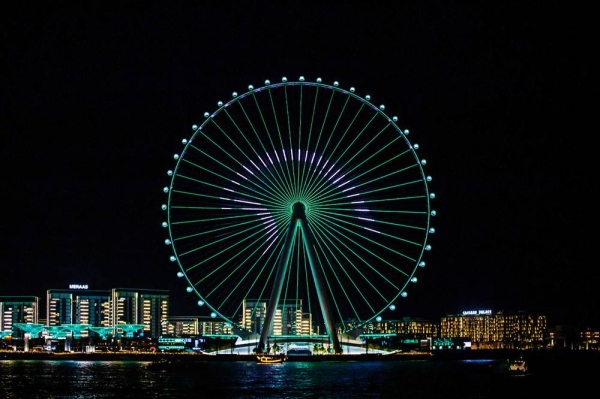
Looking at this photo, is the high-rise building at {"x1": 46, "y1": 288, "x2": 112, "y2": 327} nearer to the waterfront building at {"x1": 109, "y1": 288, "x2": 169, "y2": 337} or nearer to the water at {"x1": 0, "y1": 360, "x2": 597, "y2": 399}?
the waterfront building at {"x1": 109, "y1": 288, "x2": 169, "y2": 337}

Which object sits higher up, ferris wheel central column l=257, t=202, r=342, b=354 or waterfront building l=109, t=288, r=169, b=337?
ferris wheel central column l=257, t=202, r=342, b=354

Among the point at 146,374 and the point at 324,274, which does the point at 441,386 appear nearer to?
the point at 324,274

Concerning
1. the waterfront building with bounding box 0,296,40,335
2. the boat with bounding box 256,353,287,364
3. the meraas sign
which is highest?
the meraas sign

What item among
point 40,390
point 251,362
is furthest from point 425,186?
point 251,362

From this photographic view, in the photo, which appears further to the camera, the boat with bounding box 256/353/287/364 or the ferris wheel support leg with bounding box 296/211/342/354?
the boat with bounding box 256/353/287/364

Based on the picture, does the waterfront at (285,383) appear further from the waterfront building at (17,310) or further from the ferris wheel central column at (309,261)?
the waterfront building at (17,310)

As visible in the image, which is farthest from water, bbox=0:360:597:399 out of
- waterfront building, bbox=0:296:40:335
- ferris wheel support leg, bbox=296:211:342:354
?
waterfront building, bbox=0:296:40:335

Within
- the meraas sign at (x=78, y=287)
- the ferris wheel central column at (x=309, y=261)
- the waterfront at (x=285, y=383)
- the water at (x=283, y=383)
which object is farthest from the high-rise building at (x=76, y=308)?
the ferris wheel central column at (x=309, y=261)

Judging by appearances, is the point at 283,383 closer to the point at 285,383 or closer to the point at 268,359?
the point at 285,383
